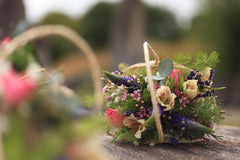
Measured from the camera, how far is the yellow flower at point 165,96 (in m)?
1.33

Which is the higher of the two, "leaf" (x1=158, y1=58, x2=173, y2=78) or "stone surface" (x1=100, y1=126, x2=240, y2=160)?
"leaf" (x1=158, y1=58, x2=173, y2=78)

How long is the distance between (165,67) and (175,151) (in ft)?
1.24

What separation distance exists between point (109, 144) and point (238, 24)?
22.7 feet

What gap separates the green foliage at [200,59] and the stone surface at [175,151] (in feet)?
1.24

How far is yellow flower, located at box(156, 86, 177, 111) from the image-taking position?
1.33 meters

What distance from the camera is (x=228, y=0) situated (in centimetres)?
749

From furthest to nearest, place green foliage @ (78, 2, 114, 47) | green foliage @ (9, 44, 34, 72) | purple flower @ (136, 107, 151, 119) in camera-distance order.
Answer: green foliage @ (78, 2, 114, 47)
purple flower @ (136, 107, 151, 119)
green foliage @ (9, 44, 34, 72)

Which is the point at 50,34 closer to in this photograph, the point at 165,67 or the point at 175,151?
the point at 165,67

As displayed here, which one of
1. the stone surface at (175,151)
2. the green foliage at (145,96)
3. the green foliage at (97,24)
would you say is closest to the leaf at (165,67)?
the green foliage at (145,96)

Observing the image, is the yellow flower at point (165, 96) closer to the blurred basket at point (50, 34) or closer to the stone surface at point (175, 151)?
the stone surface at point (175, 151)

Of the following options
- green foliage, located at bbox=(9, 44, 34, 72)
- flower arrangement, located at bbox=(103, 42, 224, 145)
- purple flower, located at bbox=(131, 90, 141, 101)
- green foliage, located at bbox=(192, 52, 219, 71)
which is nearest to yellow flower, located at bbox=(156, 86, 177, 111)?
flower arrangement, located at bbox=(103, 42, 224, 145)

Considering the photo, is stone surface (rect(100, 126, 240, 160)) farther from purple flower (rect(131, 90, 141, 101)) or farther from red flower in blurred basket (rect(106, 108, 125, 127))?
purple flower (rect(131, 90, 141, 101))

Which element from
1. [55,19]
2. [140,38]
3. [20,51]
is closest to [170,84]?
[20,51]

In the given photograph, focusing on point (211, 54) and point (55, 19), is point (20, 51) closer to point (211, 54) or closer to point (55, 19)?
point (211, 54)
